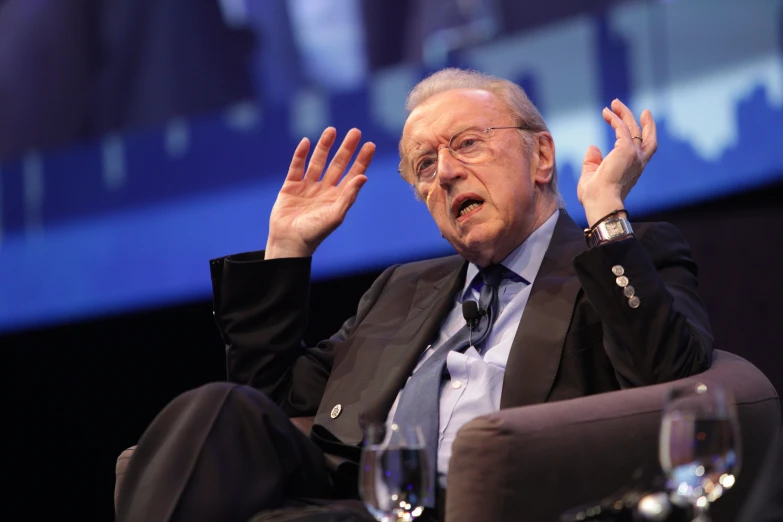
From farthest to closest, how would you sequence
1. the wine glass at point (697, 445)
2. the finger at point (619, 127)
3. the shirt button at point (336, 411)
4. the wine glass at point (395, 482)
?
the shirt button at point (336, 411)
the finger at point (619, 127)
the wine glass at point (395, 482)
the wine glass at point (697, 445)

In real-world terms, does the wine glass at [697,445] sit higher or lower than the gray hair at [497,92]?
lower

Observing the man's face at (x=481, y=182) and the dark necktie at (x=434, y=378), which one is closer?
the dark necktie at (x=434, y=378)

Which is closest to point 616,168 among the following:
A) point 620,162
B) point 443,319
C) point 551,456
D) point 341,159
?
point 620,162

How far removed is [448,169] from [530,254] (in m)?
0.29

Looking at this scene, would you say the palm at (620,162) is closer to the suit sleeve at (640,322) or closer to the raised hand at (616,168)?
the raised hand at (616,168)

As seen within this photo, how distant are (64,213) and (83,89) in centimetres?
50

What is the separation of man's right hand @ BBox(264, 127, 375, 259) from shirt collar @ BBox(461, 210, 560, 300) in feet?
1.53

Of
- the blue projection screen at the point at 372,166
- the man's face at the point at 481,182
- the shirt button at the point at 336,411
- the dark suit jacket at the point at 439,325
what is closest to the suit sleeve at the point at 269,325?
the dark suit jacket at the point at 439,325

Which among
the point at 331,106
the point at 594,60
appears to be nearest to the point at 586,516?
the point at 594,60

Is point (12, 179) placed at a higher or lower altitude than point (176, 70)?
lower

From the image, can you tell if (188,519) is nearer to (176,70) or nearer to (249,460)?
(249,460)

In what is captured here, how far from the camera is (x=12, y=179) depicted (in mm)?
3816

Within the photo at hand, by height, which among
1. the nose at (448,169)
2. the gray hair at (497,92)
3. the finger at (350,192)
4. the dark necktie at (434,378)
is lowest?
the dark necktie at (434,378)

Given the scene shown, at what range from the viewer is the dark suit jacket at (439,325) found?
1.86 metres
